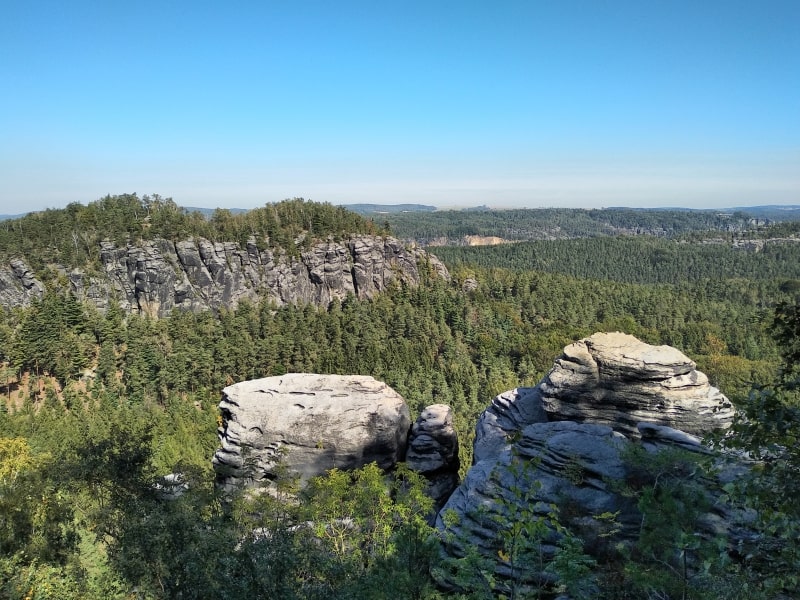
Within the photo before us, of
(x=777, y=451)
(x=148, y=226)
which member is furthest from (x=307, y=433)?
(x=148, y=226)

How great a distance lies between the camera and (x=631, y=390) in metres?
24.8

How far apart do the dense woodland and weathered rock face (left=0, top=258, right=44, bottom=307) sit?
8.30 ft

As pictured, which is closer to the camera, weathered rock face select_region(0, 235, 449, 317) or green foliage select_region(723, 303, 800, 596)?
green foliage select_region(723, 303, 800, 596)

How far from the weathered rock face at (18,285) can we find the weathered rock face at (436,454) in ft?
232

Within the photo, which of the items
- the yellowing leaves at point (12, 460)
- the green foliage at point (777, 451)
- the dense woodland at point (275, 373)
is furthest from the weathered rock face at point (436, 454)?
the green foliage at point (777, 451)

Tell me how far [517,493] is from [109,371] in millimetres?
62324

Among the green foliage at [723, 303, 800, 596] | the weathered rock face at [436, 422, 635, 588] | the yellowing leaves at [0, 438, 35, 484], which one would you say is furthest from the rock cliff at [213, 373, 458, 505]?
the green foliage at [723, 303, 800, 596]

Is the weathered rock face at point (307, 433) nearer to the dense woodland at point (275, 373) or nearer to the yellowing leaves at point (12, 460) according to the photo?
the dense woodland at point (275, 373)

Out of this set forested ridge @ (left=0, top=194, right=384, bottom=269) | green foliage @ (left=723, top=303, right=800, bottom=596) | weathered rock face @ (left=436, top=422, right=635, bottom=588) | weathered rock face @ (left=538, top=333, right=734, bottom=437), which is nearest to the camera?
green foliage @ (left=723, top=303, right=800, bottom=596)

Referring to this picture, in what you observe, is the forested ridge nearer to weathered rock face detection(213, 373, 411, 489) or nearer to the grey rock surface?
weathered rock face detection(213, 373, 411, 489)

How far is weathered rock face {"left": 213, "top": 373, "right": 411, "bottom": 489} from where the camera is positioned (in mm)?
27484

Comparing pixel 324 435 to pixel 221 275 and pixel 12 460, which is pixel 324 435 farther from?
pixel 221 275

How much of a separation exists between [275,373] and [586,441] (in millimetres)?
53402

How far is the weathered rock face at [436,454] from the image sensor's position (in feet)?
91.8
